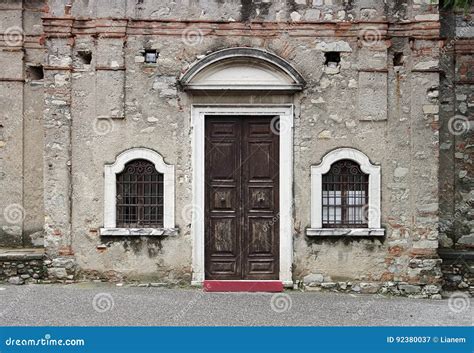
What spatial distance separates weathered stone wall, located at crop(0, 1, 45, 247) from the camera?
40.1 ft

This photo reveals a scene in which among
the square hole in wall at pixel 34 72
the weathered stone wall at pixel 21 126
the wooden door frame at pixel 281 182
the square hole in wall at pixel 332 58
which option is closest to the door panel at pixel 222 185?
the wooden door frame at pixel 281 182

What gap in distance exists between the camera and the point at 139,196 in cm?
1102

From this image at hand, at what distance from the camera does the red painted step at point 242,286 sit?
1077 centimetres

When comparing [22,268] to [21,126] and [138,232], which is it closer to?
[138,232]

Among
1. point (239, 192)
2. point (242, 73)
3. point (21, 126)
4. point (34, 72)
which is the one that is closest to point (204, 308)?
point (239, 192)

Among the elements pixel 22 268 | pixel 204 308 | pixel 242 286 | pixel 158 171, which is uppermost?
pixel 158 171

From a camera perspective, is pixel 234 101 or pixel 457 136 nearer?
pixel 234 101

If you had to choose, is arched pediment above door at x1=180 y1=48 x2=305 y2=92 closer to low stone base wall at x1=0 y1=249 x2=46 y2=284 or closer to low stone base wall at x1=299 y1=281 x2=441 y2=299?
low stone base wall at x1=299 y1=281 x2=441 y2=299

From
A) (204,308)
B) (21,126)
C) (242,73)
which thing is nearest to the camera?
(204,308)

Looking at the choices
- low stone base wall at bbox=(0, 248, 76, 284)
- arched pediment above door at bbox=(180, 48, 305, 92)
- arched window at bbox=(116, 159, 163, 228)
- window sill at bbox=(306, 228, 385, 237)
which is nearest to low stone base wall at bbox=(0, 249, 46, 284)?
low stone base wall at bbox=(0, 248, 76, 284)

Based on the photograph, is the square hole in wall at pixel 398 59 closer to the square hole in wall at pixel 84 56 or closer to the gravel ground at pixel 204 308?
the gravel ground at pixel 204 308

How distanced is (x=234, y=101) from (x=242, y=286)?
285 cm

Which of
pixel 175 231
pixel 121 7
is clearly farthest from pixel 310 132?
pixel 121 7

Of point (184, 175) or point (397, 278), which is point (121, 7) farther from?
point (397, 278)
